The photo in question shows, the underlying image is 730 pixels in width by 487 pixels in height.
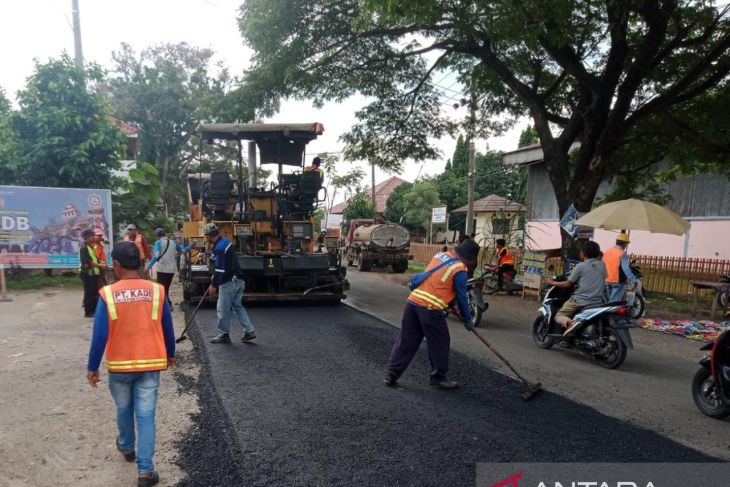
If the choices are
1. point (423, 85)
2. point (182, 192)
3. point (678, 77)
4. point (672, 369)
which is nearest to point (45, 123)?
point (423, 85)

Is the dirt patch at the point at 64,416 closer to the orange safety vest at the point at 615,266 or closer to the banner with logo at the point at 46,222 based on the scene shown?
the banner with logo at the point at 46,222

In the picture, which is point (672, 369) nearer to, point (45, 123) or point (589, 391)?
point (589, 391)

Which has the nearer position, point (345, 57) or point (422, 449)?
point (422, 449)

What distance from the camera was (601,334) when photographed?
6.04 meters

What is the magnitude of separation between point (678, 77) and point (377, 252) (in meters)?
10.5

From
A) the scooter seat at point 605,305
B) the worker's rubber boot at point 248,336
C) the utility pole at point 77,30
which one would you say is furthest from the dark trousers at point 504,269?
the utility pole at point 77,30

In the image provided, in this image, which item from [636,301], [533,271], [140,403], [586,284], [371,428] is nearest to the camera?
[140,403]

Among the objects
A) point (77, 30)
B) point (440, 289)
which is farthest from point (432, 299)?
point (77, 30)

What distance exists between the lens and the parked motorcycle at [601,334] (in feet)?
19.1

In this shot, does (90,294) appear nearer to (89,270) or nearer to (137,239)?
(89,270)

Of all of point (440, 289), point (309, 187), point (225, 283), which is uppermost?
point (309, 187)

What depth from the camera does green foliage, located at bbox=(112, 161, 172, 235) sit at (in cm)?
1329

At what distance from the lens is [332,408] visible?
428 centimetres

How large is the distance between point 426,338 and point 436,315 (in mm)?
265
